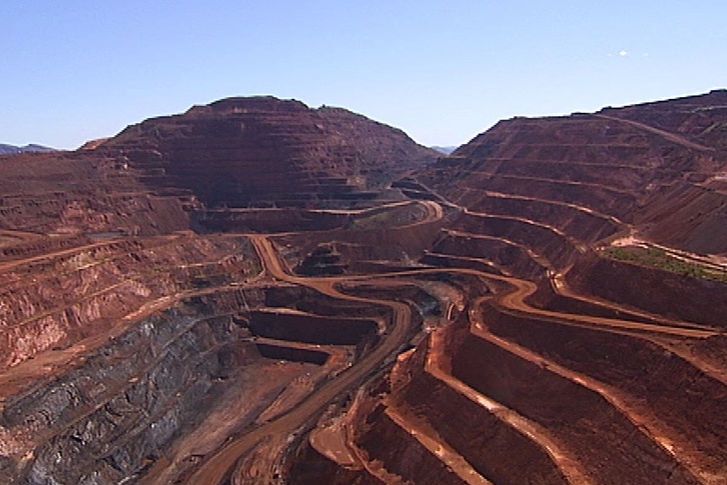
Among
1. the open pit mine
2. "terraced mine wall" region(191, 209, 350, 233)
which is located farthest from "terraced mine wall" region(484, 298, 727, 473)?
"terraced mine wall" region(191, 209, 350, 233)

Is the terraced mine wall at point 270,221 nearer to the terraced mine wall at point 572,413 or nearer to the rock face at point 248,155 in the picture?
the rock face at point 248,155

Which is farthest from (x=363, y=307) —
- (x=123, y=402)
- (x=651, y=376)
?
(x=651, y=376)

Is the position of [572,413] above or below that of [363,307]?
above

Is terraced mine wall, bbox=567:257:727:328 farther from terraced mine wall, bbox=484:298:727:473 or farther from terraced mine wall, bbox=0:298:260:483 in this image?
terraced mine wall, bbox=0:298:260:483

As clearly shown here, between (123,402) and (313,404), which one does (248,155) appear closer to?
(123,402)

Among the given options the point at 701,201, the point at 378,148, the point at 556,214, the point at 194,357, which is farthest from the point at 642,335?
the point at 378,148

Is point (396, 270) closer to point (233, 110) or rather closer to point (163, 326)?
point (163, 326)

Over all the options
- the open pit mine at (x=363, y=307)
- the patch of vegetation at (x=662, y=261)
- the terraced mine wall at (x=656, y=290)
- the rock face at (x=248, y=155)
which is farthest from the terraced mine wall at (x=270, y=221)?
the terraced mine wall at (x=656, y=290)

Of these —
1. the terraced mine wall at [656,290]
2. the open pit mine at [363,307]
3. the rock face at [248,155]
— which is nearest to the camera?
the open pit mine at [363,307]
